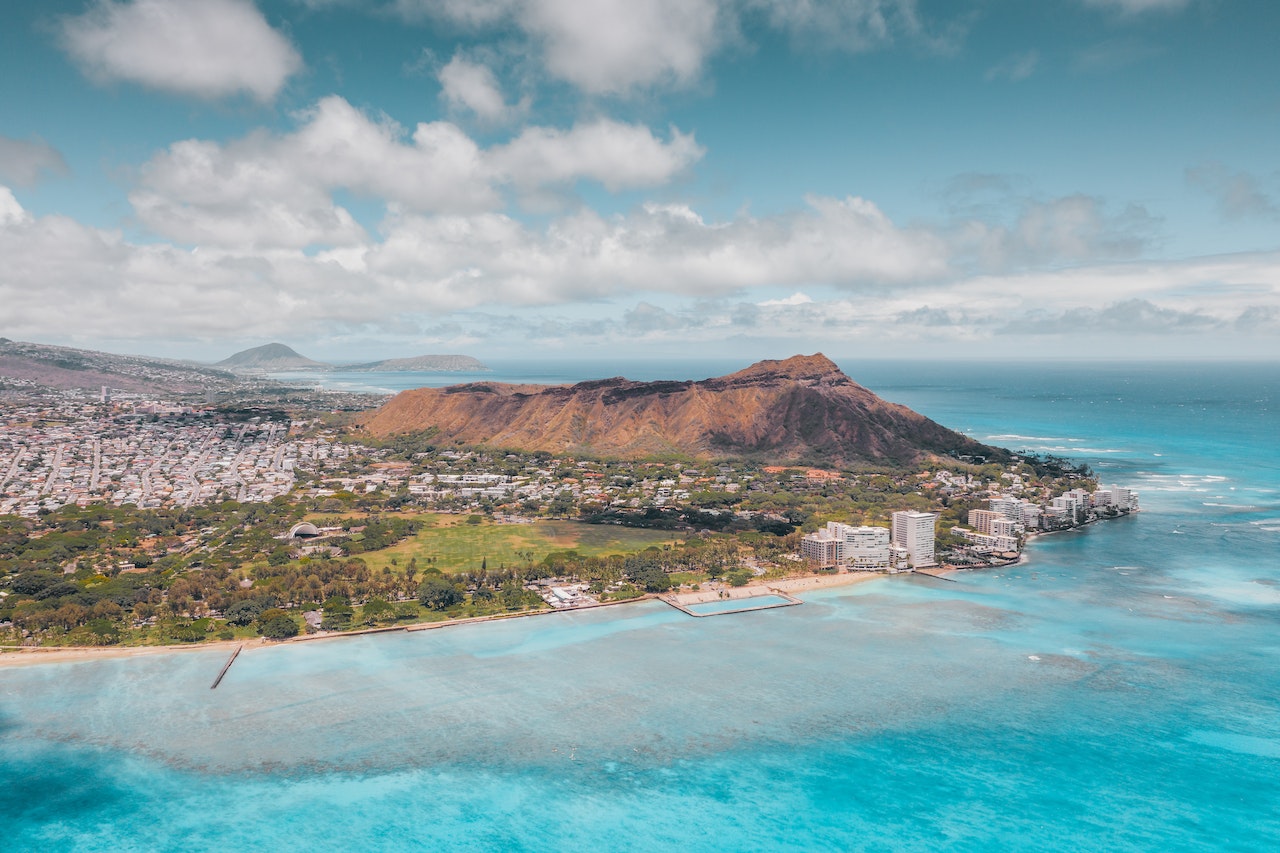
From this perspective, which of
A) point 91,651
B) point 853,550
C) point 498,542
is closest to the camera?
point 91,651

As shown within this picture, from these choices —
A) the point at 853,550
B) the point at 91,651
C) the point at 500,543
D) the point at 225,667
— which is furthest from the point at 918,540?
the point at 91,651

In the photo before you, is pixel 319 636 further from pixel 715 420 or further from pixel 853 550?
pixel 715 420

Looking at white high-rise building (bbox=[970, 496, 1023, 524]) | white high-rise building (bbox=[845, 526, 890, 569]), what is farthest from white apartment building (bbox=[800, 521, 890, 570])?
white high-rise building (bbox=[970, 496, 1023, 524])

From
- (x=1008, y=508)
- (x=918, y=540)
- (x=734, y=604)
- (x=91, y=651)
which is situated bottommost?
(x=91, y=651)

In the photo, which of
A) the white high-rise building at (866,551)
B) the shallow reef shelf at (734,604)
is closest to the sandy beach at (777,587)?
the shallow reef shelf at (734,604)

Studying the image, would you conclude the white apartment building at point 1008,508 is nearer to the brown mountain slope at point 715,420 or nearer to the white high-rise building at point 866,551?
the white high-rise building at point 866,551

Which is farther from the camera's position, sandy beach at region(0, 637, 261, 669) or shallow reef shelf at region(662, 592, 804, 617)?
shallow reef shelf at region(662, 592, 804, 617)

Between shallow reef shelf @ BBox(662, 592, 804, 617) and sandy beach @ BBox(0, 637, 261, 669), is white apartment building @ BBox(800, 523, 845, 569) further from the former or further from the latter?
sandy beach @ BBox(0, 637, 261, 669)
